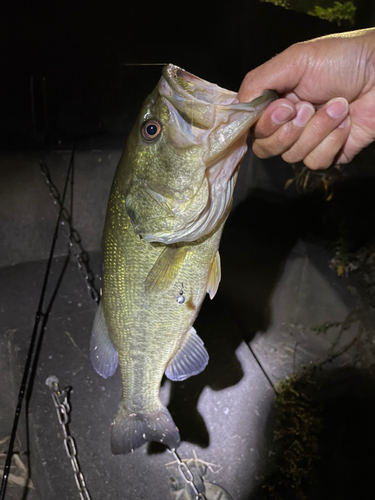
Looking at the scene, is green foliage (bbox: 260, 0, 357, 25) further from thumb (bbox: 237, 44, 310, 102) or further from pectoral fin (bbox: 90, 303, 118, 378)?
pectoral fin (bbox: 90, 303, 118, 378)

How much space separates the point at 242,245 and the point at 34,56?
84.7 inches

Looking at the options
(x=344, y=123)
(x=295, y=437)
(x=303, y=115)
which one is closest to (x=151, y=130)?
(x=303, y=115)

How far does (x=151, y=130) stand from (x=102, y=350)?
0.74 m

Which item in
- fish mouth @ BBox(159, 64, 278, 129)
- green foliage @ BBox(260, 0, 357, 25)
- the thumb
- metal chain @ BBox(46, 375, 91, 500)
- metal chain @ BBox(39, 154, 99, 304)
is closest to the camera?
fish mouth @ BBox(159, 64, 278, 129)

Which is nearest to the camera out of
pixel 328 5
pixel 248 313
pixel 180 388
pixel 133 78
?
pixel 328 5

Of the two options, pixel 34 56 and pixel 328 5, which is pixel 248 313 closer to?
pixel 328 5

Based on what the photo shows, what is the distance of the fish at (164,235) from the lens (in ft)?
2.47

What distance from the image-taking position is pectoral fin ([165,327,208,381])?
1.10 m

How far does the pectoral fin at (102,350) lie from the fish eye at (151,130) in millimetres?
598

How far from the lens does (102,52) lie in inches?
82.5

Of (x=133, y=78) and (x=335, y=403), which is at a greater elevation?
(x=133, y=78)

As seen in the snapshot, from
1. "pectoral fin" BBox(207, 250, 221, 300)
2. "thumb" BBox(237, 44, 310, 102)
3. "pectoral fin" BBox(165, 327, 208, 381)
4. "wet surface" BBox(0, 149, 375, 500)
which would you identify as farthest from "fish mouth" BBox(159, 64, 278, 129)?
"wet surface" BBox(0, 149, 375, 500)

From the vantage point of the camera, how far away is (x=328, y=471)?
210 cm

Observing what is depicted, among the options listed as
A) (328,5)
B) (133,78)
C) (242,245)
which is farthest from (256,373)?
(133,78)
